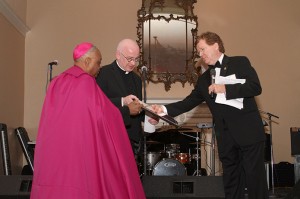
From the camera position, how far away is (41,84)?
7855 millimetres

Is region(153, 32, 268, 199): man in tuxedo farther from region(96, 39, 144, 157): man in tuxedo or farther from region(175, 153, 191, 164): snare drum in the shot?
region(175, 153, 191, 164): snare drum

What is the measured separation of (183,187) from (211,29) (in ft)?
14.8

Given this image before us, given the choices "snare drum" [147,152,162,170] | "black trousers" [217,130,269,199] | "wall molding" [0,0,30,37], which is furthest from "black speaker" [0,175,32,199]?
"wall molding" [0,0,30,37]

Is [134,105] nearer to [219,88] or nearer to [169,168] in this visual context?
[219,88]

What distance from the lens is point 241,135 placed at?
3.20 m

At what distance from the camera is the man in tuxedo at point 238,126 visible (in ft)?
10.3

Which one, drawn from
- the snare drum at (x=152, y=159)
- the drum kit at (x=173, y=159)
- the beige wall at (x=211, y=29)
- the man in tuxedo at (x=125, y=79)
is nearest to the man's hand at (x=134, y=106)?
the man in tuxedo at (x=125, y=79)

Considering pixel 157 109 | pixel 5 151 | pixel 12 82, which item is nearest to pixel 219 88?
pixel 157 109

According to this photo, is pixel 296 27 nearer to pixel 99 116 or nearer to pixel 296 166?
pixel 296 166

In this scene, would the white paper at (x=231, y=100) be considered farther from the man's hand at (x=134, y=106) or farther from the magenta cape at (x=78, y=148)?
the magenta cape at (x=78, y=148)

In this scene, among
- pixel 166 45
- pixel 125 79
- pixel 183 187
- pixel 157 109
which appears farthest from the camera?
pixel 166 45

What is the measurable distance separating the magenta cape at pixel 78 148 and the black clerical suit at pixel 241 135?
91 cm

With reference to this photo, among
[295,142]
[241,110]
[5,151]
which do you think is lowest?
[5,151]

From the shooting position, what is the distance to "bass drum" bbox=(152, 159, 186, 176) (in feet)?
20.6
